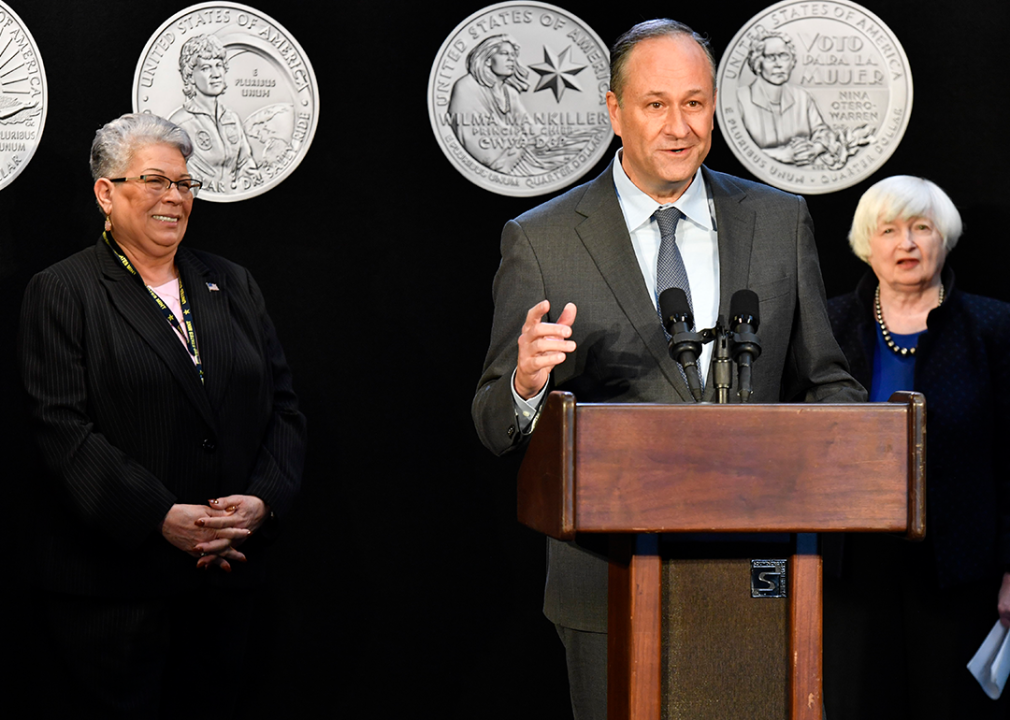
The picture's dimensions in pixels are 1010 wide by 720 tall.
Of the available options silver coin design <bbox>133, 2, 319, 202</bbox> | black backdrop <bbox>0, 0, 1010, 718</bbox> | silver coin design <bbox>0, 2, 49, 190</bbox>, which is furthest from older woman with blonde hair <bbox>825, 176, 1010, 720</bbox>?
silver coin design <bbox>0, 2, 49, 190</bbox>

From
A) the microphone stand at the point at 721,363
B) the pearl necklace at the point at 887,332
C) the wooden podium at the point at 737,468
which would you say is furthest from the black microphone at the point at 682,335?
the pearl necklace at the point at 887,332

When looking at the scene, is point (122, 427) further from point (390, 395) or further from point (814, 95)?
point (814, 95)

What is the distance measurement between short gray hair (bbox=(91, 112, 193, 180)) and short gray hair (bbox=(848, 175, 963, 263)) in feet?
6.75

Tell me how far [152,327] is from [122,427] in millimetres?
261

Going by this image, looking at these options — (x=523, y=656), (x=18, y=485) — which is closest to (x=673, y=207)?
(x=523, y=656)

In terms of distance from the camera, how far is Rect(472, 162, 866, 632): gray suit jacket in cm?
183

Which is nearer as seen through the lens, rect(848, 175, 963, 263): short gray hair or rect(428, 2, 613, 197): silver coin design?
rect(848, 175, 963, 263): short gray hair

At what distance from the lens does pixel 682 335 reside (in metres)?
1.54

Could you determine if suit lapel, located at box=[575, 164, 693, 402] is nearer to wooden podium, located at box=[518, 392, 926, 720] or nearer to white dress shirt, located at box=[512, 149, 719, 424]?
white dress shirt, located at box=[512, 149, 719, 424]

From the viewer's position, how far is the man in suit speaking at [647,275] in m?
1.84

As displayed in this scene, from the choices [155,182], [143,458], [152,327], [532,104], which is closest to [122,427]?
[143,458]

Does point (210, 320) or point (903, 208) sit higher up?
point (903, 208)

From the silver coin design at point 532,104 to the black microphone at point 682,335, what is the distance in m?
1.99

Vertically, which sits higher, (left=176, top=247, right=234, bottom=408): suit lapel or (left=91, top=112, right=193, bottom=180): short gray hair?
(left=91, top=112, right=193, bottom=180): short gray hair
